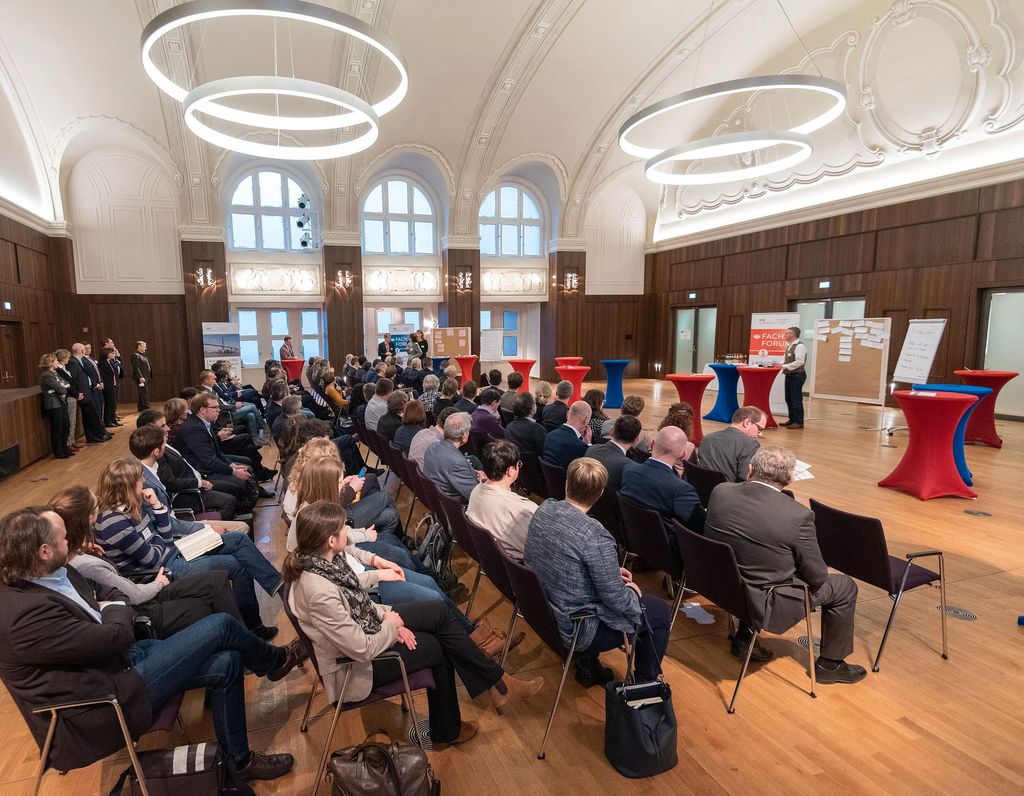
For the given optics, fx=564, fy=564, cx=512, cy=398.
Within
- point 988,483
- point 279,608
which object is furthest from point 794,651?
point 988,483

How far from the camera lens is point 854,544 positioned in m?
2.92

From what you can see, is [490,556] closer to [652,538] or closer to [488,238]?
[652,538]

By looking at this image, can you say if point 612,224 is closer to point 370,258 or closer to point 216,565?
point 370,258

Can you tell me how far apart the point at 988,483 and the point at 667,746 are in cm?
595

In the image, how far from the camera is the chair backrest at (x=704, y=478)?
383 cm

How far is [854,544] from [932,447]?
3.60 metres

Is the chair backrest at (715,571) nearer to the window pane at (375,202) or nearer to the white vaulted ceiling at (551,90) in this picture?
the white vaulted ceiling at (551,90)

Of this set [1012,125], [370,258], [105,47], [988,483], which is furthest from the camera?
[370,258]

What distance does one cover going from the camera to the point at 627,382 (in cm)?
1717

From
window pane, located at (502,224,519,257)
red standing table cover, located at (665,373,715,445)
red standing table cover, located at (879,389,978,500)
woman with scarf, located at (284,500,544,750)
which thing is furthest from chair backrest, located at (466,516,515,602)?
window pane, located at (502,224,519,257)

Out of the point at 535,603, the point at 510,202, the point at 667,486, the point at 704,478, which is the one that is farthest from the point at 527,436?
the point at 510,202

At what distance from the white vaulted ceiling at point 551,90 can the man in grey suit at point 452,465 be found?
34.2ft

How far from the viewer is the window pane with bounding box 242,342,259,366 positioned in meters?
15.4

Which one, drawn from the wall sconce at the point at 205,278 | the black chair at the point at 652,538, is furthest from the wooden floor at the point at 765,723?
the wall sconce at the point at 205,278
